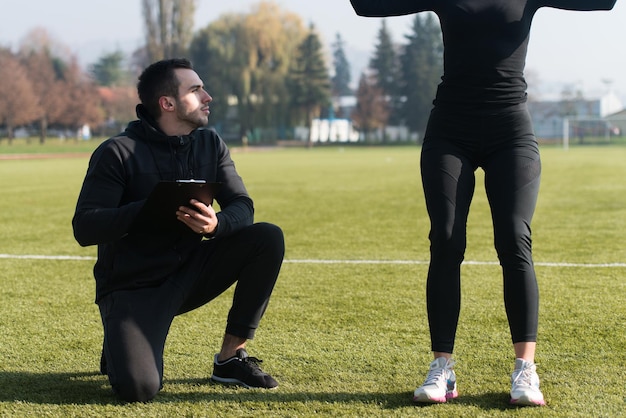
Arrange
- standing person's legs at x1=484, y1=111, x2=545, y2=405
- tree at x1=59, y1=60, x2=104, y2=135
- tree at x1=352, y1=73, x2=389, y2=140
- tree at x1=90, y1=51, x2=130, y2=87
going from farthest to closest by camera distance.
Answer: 1. tree at x1=90, y1=51, x2=130, y2=87
2. tree at x1=352, y1=73, x2=389, y2=140
3. tree at x1=59, y1=60, x2=104, y2=135
4. standing person's legs at x1=484, y1=111, x2=545, y2=405

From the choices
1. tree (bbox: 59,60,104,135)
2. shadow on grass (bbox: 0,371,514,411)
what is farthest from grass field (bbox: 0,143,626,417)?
tree (bbox: 59,60,104,135)

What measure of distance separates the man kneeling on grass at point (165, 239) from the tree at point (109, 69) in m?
122

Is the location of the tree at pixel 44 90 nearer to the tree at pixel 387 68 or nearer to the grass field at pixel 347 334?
the tree at pixel 387 68

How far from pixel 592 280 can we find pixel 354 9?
349 cm

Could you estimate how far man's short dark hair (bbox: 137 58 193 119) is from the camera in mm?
3682

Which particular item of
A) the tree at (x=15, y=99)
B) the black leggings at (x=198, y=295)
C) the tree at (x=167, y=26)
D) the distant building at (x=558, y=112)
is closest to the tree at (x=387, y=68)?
the distant building at (x=558, y=112)

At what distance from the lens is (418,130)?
82562 millimetres

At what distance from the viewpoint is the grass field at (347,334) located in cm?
340

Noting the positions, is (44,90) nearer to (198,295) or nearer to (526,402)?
(198,295)

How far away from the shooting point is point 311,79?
78000 mm

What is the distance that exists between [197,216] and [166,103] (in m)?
0.56

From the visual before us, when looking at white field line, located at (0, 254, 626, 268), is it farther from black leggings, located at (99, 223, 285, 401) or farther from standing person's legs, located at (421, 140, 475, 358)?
standing person's legs, located at (421, 140, 475, 358)

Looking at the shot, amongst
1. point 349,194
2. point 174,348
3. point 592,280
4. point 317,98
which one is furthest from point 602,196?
point 317,98

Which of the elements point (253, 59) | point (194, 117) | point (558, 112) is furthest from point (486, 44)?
point (558, 112)
